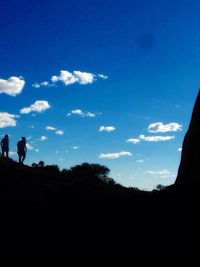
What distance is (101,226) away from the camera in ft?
47.1

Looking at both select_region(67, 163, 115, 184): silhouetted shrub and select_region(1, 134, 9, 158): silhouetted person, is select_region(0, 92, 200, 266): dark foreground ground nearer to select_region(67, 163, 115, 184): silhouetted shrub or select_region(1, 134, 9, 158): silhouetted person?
select_region(1, 134, 9, 158): silhouetted person

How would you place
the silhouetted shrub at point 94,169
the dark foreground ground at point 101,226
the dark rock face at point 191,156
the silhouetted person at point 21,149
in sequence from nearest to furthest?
the dark foreground ground at point 101,226
the dark rock face at point 191,156
the silhouetted person at point 21,149
the silhouetted shrub at point 94,169

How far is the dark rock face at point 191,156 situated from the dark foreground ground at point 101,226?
2.5 inches

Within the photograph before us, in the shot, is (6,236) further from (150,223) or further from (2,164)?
(2,164)

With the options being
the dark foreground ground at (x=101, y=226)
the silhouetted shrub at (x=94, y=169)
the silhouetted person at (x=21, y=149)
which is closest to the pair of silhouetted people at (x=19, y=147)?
the silhouetted person at (x=21, y=149)

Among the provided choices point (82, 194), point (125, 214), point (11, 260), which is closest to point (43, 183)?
point (82, 194)

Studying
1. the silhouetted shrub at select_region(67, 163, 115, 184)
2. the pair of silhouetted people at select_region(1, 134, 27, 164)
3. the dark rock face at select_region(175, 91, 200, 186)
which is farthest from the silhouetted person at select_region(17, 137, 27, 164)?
the silhouetted shrub at select_region(67, 163, 115, 184)

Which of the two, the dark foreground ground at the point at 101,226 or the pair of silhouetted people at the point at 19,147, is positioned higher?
the pair of silhouetted people at the point at 19,147

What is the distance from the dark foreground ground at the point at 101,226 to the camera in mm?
12266

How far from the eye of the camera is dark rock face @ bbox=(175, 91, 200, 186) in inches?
768

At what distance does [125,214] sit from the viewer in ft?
50.3

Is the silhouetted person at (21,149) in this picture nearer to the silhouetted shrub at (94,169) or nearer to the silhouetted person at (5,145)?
the silhouetted person at (5,145)

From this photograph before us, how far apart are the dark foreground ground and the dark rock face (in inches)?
2.5

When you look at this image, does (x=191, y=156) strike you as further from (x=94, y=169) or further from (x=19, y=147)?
(x=94, y=169)
